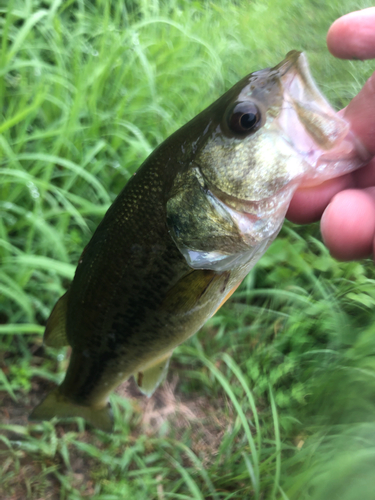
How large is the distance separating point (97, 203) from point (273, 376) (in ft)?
4.33

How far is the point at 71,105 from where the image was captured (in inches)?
73.7

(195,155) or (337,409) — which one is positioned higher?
(195,155)

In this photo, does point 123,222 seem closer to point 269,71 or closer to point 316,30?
point 269,71

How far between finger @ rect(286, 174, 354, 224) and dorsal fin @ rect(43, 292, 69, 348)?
0.88m

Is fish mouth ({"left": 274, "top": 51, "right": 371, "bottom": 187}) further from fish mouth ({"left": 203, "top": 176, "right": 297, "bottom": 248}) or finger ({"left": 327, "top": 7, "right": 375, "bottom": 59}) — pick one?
finger ({"left": 327, "top": 7, "right": 375, "bottom": 59})

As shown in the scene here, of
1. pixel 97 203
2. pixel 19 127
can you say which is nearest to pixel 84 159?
pixel 97 203

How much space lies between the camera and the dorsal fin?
3.95 ft

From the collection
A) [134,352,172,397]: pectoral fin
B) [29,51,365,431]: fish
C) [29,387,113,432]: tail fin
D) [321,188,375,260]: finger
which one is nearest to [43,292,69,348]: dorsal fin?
[29,51,365,431]: fish

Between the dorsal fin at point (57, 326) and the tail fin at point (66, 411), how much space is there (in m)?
0.21

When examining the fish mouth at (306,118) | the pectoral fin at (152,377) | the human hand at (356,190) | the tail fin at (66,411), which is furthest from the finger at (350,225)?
the tail fin at (66,411)

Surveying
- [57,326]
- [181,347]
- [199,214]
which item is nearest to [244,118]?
[199,214]

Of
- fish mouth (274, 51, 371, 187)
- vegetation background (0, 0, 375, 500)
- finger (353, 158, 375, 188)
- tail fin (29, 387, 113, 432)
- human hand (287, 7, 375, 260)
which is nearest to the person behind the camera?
fish mouth (274, 51, 371, 187)

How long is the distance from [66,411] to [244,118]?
124 centimetres

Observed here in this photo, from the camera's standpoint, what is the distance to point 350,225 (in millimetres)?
1010
